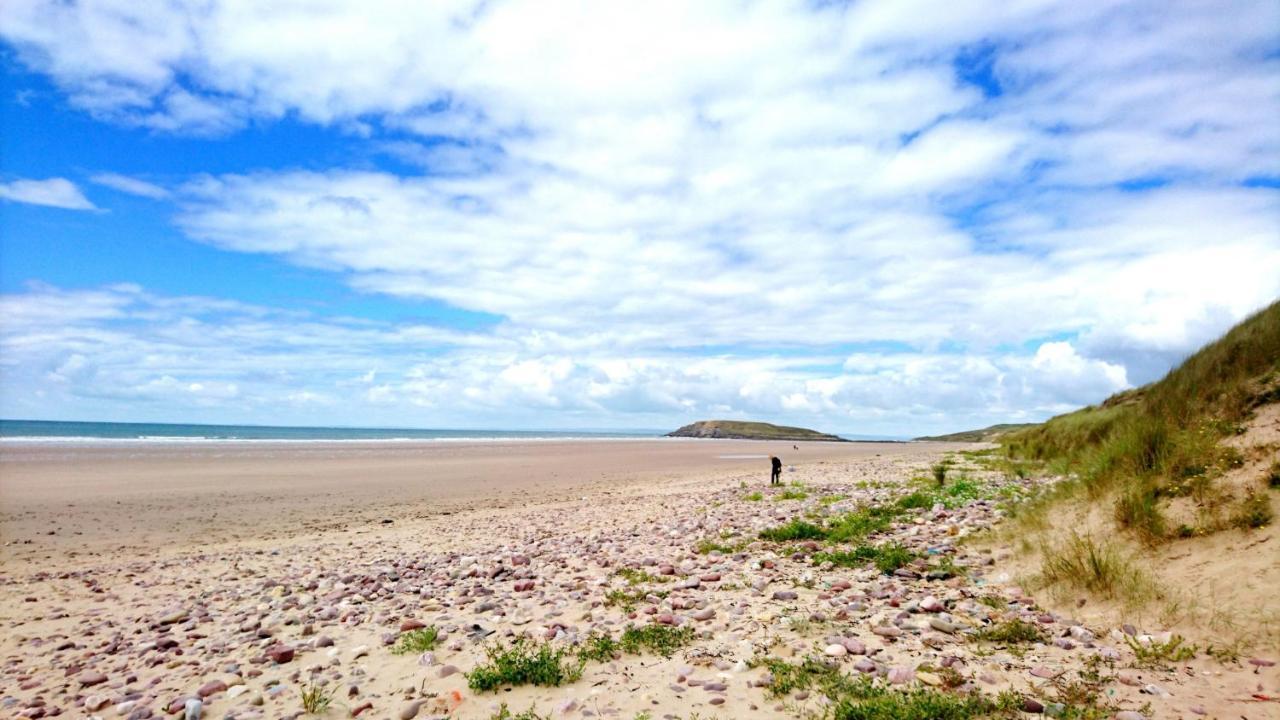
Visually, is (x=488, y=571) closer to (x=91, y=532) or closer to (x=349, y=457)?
(x=91, y=532)

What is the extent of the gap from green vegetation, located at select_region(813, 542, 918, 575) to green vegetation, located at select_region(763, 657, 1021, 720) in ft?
12.9

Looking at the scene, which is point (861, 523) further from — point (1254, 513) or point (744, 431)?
point (744, 431)

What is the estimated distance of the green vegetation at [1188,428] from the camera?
8.19m

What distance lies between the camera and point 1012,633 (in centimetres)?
641

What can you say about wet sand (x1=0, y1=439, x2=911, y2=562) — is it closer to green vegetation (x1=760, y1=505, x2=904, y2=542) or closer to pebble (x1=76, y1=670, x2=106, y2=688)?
pebble (x1=76, y1=670, x2=106, y2=688)


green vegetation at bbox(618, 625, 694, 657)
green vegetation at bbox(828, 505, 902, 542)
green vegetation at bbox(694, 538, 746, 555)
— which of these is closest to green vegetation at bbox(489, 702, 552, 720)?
green vegetation at bbox(618, 625, 694, 657)

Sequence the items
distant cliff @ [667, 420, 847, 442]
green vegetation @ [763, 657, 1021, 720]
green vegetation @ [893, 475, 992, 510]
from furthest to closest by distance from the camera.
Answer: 1. distant cliff @ [667, 420, 847, 442]
2. green vegetation @ [893, 475, 992, 510]
3. green vegetation @ [763, 657, 1021, 720]

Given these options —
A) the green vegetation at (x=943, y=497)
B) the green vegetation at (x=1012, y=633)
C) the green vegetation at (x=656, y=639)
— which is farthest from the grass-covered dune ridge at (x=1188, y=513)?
the green vegetation at (x=656, y=639)

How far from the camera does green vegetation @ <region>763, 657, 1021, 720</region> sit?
495 centimetres

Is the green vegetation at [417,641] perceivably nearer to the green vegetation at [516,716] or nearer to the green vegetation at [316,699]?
the green vegetation at [316,699]

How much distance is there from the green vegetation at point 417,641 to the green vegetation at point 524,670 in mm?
939

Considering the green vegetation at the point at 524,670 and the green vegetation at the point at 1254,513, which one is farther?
the green vegetation at the point at 1254,513

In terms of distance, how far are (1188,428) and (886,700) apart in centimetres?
777

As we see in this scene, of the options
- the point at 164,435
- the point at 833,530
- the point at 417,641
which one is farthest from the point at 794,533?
the point at 164,435
